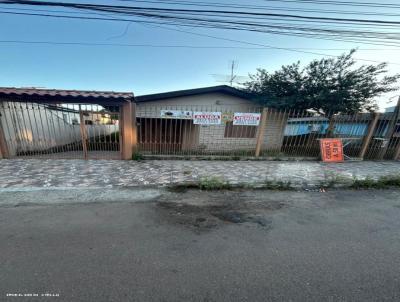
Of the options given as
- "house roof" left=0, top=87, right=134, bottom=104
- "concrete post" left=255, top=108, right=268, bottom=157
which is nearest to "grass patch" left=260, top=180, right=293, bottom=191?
"concrete post" left=255, top=108, right=268, bottom=157

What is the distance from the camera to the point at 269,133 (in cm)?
806

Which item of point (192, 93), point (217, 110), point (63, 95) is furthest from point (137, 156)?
point (217, 110)

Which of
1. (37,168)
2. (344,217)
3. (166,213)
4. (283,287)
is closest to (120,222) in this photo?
(166,213)

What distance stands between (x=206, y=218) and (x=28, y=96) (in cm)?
672

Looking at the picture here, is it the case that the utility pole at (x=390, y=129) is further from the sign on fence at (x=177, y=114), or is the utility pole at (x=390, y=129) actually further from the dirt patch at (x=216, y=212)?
the sign on fence at (x=177, y=114)

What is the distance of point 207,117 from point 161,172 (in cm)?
280

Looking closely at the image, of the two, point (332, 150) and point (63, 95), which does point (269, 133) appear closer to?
point (332, 150)

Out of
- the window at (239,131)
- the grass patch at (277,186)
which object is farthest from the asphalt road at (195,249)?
the window at (239,131)

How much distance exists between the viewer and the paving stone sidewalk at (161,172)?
4.30m

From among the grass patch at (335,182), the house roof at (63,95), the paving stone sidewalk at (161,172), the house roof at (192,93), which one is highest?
the house roof at (192,93)

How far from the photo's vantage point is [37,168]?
5133 mm

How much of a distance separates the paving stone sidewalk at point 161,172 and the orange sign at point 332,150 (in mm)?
347

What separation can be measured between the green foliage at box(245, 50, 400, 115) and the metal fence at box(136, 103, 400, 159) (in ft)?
1.83

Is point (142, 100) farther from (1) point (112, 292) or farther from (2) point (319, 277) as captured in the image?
(2) point (319, 277)
